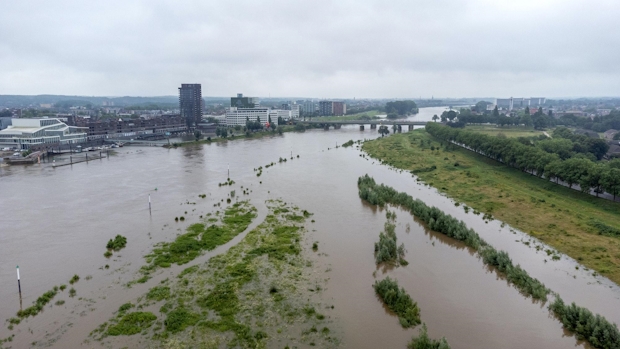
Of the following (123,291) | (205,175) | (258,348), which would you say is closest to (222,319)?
(258,348)

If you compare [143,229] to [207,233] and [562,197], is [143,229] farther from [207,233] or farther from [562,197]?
[562,197]

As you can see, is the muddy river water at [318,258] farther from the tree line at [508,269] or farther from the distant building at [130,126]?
the distant building at [130,126]

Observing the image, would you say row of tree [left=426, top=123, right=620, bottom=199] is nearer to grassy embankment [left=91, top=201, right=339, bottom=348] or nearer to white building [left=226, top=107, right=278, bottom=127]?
grassy embankment [left=91, top=201, right=339, bottom=348]

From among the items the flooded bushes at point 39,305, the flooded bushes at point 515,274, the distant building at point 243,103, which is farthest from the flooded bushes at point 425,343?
the distant building at point 243,103

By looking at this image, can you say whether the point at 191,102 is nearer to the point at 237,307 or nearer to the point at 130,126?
the point at 130,126

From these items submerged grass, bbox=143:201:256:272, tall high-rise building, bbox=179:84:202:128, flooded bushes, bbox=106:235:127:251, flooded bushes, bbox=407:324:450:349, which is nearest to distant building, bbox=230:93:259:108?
tall high-rise building, bbox=179:84:202:128
